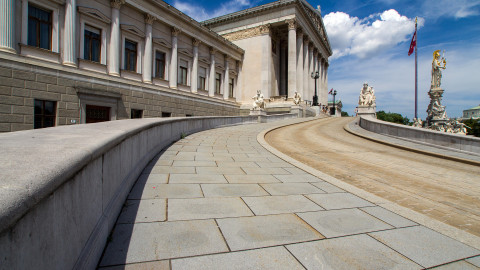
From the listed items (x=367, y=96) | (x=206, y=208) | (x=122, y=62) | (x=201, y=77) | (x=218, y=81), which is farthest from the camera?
(x=218, y=81)

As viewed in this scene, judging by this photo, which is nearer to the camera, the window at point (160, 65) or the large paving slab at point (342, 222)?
the large paving slab at point (342, 222)

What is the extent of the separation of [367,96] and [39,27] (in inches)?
968


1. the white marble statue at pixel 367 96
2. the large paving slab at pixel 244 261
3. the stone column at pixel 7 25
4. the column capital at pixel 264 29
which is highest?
the column capital at pixel 264 29

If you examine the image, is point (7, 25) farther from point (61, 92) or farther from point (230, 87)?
point (230, 87)

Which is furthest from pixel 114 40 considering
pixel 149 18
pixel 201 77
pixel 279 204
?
pixel 279 204

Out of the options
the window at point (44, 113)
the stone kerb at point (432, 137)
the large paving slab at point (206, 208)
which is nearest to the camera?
the large paving slab at point (206, 208)

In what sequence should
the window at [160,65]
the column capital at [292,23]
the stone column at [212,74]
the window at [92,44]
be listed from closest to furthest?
the window at [92,44]
the window at [160,65]
the stone column at [212,74]
the column capital at [292,23]

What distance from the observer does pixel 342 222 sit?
324 centimetres

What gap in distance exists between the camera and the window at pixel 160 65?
23.1 metres

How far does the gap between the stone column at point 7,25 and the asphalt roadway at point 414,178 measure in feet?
50.8

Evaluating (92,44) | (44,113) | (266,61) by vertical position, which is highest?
(266,61)

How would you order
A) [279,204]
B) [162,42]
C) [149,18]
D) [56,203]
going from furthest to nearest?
[162,42] → [149,18] → [279,204] → [56,203]

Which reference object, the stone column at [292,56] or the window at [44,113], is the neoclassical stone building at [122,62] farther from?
the stone column at [292,56]

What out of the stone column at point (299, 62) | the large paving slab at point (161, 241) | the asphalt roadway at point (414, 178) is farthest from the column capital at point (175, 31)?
the large paving slab at point (161, 241)
